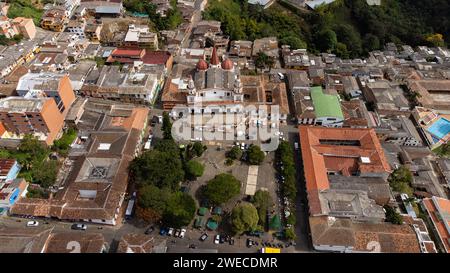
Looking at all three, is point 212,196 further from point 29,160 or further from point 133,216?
point 29,160

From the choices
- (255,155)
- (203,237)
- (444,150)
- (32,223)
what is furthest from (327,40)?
(32,223)

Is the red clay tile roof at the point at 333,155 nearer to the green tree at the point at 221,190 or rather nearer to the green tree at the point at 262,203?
the green tree at the point at 262,203

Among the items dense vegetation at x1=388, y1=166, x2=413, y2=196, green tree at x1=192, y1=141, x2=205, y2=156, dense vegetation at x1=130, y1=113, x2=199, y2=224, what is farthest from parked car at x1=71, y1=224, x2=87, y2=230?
dense vegetation at x1=388, y1=166, x2=413, y2=196

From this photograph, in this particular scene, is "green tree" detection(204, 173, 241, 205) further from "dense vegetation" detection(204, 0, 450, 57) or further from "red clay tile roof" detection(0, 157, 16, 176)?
"dense vegetation" detection(204, 0, 450, 57)

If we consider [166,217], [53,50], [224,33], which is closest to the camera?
[166,217]

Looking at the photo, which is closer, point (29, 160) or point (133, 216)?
point (133, 216)

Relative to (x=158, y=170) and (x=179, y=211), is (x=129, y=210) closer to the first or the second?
(x=158, y=170)

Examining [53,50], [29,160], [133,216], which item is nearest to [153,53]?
[53,50]

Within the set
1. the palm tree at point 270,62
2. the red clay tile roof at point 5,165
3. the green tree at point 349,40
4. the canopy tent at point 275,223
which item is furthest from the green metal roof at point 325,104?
the red clay tile roof at point 5,165
